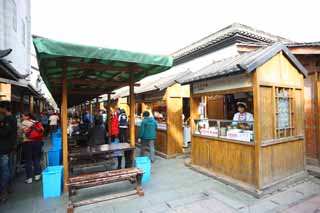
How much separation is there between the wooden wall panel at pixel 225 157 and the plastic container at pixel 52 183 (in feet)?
12.2

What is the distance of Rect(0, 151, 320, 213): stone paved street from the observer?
3693 millimetres

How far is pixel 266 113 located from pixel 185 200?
2.56 meters

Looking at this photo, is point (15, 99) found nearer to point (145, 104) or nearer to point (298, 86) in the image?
point (145, 104)

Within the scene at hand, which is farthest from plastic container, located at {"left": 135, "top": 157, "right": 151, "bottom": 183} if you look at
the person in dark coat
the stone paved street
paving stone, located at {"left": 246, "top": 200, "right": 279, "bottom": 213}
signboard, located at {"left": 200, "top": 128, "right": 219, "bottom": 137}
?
paving stone, located at {"left": 246, "top": 200, "right": 279, "bottom": 213}

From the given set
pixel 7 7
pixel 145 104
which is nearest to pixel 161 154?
pixel 145 104

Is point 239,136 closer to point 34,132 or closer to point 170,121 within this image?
point 170,121

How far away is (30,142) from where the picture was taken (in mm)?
5082

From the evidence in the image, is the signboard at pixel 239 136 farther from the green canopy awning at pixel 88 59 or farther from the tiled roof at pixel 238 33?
the tiled roof at pixel 238 33

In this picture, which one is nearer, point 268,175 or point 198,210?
point 198,210

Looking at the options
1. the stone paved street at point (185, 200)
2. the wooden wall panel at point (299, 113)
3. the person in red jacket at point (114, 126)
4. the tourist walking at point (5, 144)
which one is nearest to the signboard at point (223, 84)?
the wooden wall panel at point (299, 113)

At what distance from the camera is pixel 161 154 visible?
26.0 feet

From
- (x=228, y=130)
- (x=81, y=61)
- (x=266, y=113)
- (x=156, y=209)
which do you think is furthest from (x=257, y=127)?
(x=81, y=61)

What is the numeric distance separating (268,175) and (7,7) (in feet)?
39.7

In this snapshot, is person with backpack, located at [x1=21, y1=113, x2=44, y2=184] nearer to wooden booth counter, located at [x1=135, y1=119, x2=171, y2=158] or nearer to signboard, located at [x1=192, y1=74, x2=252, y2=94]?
wooden booth counter, located at [x1=135, y1=119, x2=171, y2=158]
